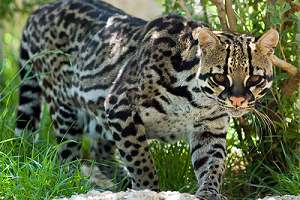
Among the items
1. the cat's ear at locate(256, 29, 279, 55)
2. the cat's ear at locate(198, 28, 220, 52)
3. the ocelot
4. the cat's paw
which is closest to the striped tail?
the ocelot

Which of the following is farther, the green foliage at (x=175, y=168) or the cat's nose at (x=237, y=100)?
the green foliage at (x=175, y=168)

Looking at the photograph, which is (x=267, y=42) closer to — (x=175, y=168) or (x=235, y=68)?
(x=235, y=68)

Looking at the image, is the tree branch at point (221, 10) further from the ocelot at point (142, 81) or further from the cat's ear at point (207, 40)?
the cat's ear at point (207, 40)

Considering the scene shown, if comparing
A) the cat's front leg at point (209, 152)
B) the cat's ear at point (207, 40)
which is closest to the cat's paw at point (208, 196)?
the cat's front leg at point (209, 152)

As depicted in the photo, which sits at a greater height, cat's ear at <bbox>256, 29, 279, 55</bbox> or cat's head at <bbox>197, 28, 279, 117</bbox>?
cat's ear at <bbox>256, 29, 279, 55</bbox>

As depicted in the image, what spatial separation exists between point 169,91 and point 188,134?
612 millimetres

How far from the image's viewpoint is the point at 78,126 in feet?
18.7

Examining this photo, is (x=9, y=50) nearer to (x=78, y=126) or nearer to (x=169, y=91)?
(x=78, y=126)

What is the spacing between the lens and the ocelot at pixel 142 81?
382cm

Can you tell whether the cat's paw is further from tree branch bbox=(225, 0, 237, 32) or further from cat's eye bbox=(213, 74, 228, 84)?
tree branch bbox=(225, 0, 237, 32)

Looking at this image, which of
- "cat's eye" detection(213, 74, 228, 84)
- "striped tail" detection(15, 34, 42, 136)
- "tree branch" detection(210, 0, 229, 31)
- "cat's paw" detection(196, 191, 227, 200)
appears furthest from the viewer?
"striped tail" detection(15, 34, 42, 136)

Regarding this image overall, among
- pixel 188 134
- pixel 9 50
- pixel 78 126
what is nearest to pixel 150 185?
pixel 188 134

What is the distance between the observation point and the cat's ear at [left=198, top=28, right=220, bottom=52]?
3.81m

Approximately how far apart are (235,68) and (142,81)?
A: 38.7 inches
